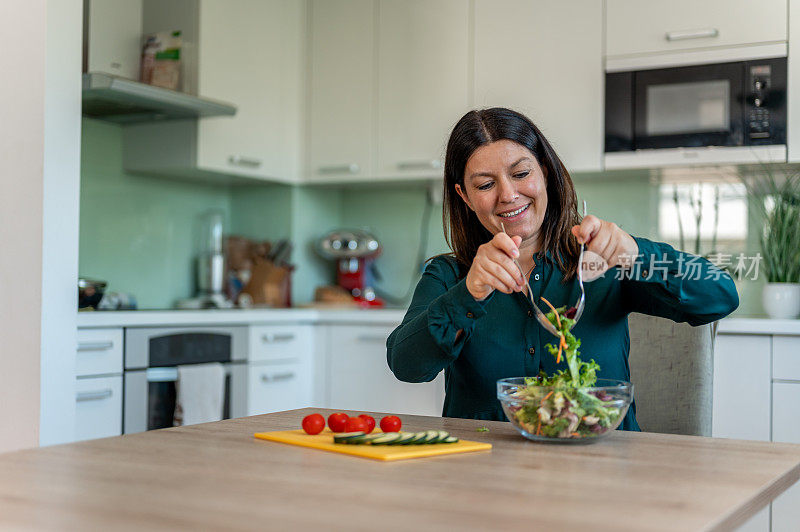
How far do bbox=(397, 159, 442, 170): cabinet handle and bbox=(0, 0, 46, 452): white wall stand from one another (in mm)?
1645

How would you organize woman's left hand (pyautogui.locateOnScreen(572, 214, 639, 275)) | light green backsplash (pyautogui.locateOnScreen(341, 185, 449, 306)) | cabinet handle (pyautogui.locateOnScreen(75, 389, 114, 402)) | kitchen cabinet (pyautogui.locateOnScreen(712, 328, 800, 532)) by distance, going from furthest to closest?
light green backsplash (pyautogui.locateOnScreen(341, 185, 449, 306)) → kitchen cabinet (pyautogui.locateOnScreen(712, 328, 800, 532)) → cabinet handle (pyautogui.locateOnScreen(75, 389, 114, 402)) → woman's left hand (pyautogui.locateOnScreen(572, 214, 639, 275))

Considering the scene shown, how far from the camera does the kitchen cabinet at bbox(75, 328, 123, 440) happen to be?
282 centimetres

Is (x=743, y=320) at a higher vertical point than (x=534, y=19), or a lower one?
lower

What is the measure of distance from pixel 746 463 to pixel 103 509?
2.46 ft

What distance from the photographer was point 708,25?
3312mm

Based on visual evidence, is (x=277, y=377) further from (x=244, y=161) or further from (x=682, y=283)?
(x=682, y=283)

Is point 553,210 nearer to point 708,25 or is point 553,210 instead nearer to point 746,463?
point 746,463

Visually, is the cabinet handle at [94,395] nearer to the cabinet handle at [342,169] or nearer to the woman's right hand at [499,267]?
the cabinet handle at [342,169]

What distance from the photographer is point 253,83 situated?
387 centimetres

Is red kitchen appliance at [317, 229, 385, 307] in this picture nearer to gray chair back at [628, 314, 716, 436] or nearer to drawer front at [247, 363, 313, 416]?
drawer front at [247, 363, 313, 416]

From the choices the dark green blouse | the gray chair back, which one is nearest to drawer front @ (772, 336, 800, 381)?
the gray chair back

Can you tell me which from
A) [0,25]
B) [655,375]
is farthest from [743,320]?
[0,25]

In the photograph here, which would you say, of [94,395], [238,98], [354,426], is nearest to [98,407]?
[94,395]

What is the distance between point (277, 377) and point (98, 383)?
85 cm
